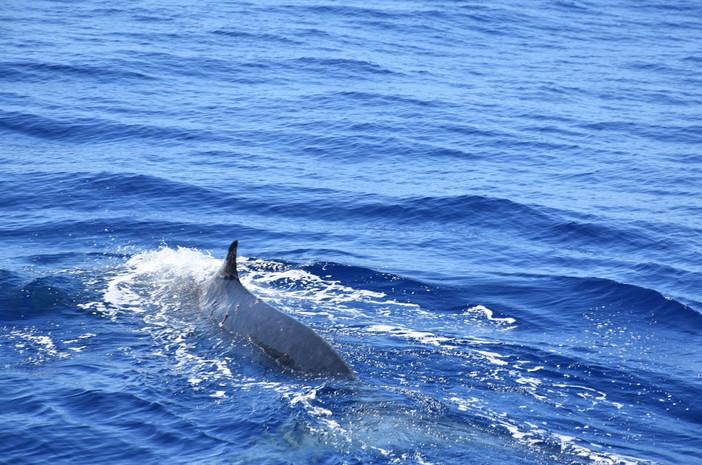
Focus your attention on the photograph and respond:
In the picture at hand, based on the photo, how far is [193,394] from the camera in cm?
1342

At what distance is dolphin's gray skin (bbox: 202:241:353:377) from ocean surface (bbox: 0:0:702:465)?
0.92ft

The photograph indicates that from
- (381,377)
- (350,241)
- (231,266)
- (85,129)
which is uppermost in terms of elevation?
(231,266)

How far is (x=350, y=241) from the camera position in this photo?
22.7 meters

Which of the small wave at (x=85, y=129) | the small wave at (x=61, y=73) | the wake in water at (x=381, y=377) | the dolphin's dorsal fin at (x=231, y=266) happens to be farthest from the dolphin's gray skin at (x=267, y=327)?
the small wave at (x=61, y=73)

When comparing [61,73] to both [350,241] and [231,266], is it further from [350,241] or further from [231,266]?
[231,266]

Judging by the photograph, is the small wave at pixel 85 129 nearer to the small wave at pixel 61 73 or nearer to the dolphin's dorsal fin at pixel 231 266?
the small wave at pixel 61 73

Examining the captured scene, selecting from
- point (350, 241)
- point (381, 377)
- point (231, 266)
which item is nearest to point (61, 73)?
point (350, 241)

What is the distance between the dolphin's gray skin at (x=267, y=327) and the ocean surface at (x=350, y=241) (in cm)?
28

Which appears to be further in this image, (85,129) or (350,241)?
(85,129)

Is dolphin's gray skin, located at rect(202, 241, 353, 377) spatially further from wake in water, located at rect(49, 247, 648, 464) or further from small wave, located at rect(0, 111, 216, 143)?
small wave, located at rect(0, 111, 216, 143)

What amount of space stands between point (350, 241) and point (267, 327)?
8.37m

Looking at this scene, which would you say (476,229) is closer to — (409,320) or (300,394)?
(409,320)

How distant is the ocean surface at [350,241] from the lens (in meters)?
12.8

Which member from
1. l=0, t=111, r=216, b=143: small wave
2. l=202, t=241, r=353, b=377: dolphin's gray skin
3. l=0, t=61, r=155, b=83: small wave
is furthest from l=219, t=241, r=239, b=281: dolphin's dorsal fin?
l=0, t=61, r=155, b=83: small wave
